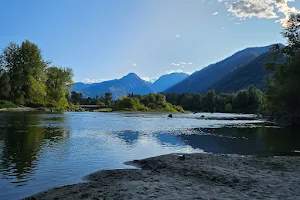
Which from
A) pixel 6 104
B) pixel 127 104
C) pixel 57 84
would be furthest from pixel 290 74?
pixel 127 104

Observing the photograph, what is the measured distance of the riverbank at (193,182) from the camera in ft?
41.8

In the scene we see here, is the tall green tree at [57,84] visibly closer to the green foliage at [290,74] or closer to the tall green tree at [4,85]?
Answer: the tall green tree at [4,85]

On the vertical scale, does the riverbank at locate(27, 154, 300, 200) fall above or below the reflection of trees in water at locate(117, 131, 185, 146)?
above

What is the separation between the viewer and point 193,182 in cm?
1542

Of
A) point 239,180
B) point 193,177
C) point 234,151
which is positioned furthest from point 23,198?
point 234,151

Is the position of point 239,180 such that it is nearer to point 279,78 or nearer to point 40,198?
point 40,198

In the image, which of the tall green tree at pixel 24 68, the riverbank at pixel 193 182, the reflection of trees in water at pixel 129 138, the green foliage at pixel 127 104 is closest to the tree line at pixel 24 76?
the tall green tree at pixel 24 68

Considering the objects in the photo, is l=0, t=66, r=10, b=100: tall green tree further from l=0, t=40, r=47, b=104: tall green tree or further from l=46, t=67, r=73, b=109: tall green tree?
l=46, t=67, r=73, b=109: tall green tree

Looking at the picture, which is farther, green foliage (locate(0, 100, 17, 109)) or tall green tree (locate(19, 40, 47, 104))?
tall green tree (locate(19, 40, 47, 104))

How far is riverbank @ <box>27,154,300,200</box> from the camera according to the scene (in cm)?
1274

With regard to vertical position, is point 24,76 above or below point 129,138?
above

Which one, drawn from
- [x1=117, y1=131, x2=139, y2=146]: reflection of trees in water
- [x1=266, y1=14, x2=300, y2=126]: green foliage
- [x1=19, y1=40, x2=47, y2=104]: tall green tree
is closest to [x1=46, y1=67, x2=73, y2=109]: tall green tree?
[x1=19, y1=40, x2=47, y2=104]: tall green tree

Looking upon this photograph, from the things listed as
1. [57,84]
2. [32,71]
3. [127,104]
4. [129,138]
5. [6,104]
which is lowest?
[129,138]

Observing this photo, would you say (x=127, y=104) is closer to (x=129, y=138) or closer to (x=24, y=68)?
(x=24, y=68)
